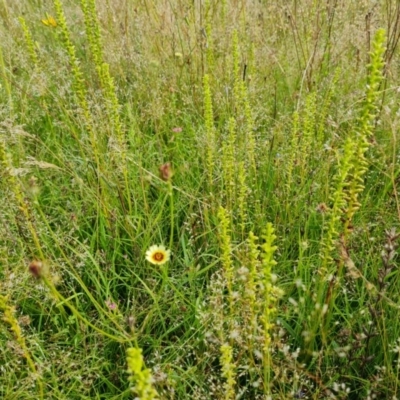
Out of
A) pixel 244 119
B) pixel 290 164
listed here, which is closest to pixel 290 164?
pixel 290 164

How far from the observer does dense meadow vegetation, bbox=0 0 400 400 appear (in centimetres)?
128

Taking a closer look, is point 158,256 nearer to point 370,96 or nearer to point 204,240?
point 204,240

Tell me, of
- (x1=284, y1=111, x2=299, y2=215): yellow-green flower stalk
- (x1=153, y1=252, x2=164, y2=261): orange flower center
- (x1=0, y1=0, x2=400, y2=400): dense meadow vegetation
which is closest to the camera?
(x1=0, y1=0, x2=400, y2=400): dense meadow vegetation

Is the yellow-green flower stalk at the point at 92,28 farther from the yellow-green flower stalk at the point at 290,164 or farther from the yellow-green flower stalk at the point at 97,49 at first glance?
the yellow-green flower stalk at the point at 290,164

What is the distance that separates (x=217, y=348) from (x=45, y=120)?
1.80 metres

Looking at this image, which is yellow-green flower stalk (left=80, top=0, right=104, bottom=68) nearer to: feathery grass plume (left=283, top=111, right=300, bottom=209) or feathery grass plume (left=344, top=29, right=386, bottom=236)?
feathery grass plume (left=283, top=111, right=300, bottom=209)

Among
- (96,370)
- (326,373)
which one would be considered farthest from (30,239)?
(326,373)

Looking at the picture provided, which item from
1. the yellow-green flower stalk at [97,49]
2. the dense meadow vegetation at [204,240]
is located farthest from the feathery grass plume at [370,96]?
the yellow-green flower stalk at [97,49]

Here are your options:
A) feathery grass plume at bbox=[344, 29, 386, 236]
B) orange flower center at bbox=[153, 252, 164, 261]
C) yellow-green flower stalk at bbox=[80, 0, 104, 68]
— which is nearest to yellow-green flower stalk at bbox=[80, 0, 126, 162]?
yellow-green flower stalk at bbox=[80, 0, 104, 68]

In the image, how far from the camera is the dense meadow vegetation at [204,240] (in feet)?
Answer: 4.21

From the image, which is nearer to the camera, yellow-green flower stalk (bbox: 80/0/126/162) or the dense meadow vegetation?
the dense meadow vegetation

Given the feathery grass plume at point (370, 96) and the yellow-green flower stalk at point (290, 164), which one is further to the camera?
the yellow-green flower stalk at point (290, 164)

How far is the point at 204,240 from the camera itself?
73.1 inches

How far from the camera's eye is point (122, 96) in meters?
2.77
